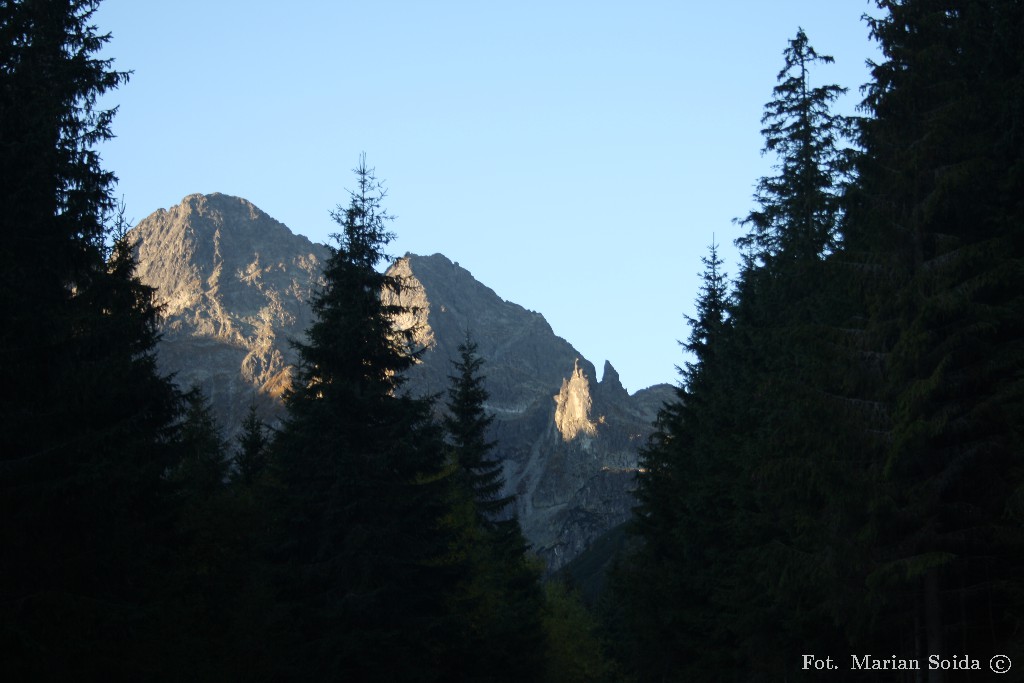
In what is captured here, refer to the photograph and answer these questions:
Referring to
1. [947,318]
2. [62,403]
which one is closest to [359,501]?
[62,403]

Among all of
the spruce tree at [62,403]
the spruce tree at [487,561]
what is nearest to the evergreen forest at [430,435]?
the spruce tree at [62,403]

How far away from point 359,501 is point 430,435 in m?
6.63

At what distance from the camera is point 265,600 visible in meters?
28.2

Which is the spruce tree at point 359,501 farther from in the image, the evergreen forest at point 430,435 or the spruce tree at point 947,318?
the spruce tree at point 947,318

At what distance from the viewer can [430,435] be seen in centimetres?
3262

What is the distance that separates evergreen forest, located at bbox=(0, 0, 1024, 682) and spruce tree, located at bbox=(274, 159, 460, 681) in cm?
8

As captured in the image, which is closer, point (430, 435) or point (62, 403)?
point (62, 403)

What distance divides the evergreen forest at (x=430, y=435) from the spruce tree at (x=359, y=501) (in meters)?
0.08

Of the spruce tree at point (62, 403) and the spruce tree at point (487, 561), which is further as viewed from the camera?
the spruce tree at point (487, 561)

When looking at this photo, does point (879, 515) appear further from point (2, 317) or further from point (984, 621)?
point (2, 317)

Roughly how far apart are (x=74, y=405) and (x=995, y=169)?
16590 millimetres

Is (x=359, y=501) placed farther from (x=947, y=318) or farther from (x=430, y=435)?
(x=947, y=318)

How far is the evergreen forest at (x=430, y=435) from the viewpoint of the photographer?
677 inches

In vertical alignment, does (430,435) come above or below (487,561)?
above
